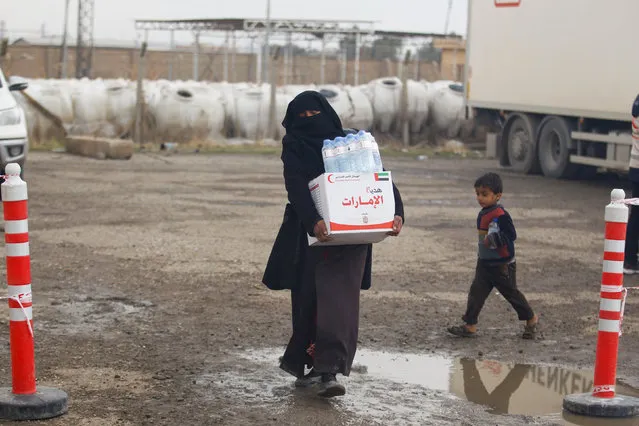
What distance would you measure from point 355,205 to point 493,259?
208 centimetres

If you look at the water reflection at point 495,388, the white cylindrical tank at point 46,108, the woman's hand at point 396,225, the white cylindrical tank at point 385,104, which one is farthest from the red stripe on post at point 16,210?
the white cylindrical tank at point 385,104

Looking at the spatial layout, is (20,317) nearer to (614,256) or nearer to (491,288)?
(614,256)

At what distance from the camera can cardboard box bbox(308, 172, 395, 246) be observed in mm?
6047

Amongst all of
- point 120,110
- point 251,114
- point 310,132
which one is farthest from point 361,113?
point 310,132

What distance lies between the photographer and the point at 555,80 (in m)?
20.4

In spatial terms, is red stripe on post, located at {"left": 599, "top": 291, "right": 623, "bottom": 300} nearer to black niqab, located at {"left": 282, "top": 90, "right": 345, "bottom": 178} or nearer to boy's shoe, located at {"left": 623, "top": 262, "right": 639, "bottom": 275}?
black niqab, located at {"left": 282, "top": 90, "right": 345, "bottom": 178}

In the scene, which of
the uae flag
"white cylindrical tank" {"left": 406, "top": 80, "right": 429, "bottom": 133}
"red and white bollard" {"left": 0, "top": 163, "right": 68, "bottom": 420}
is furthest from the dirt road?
"white cylindrical tank" {"left": 406, "top": 80, "right": 429, "bottom": 133}

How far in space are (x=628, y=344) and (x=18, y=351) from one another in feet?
13.6

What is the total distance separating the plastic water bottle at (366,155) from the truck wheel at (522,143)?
52.6 ft

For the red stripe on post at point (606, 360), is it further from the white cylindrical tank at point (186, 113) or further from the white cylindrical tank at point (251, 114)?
the white cylindrical tank at point (251, 114)

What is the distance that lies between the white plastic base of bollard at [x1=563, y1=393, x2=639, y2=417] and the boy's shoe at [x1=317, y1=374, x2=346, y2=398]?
1.22 m

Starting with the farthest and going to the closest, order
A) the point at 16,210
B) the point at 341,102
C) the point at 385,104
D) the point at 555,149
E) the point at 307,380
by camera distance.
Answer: the point at 385,104 → the point at 341,102 → the point at 555,149 → the point at 307,380 → the point at 16,210

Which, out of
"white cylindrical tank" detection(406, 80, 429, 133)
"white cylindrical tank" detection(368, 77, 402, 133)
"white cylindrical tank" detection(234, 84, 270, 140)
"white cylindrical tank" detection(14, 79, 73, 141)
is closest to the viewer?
"white cylindrical tank" detection(14, 79, 73, 141)

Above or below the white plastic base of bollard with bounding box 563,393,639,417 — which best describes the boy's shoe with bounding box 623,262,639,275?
below
